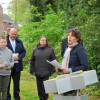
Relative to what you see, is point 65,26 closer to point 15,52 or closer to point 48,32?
point 48,32

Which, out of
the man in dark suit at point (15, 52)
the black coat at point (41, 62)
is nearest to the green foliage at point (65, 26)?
the black coat at point (41, 62)

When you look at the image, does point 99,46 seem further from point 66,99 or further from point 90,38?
point 66,99

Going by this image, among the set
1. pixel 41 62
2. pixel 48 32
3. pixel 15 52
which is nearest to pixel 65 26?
pixel 48 32

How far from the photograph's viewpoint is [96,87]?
10.4 meters

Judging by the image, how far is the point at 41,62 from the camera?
7418mm

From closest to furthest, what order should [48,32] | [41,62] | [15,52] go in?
[41,62], [15,52], [48,32]

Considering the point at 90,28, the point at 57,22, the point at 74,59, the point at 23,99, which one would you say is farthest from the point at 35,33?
the point at 74,59

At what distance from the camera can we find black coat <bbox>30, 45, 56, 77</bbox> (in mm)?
7391

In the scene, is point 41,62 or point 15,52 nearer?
point 41,62

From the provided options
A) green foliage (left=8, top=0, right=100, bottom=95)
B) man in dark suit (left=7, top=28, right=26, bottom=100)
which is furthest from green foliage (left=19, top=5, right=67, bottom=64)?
man in dark suit (left=7, top=28, right=26, bottom=100)

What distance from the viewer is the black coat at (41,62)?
7391 mm

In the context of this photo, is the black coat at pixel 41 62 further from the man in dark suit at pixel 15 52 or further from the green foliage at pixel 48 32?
the green foliage at pixel 48 32

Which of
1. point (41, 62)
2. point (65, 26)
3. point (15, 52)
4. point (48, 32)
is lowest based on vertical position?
point (41, 62)

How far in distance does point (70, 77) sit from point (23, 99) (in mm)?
4788
